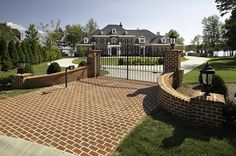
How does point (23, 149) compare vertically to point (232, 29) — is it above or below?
below

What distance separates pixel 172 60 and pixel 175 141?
19.3ft

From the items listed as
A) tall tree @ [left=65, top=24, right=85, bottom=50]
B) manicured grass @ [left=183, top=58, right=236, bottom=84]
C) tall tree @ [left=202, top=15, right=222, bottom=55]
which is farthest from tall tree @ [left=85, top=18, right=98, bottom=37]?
manicured grass @ [left=183, top=58, right=236, bottom=84]

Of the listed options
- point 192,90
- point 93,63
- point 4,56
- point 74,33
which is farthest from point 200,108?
point 74,33

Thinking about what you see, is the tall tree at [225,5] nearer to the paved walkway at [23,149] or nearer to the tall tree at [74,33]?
the paved walkway at [23,149]

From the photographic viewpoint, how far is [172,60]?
32.9 ft

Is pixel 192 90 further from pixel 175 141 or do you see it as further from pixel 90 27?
pixel 90 27

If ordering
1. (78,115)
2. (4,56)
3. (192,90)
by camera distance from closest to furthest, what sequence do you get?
(78,115) < (192,90) < (4,56)

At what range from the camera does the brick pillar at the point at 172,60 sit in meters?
9.91

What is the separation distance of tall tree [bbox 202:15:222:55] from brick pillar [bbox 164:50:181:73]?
218ft

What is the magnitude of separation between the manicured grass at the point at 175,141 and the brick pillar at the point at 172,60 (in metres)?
4.71

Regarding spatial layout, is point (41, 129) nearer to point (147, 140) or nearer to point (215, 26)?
point (147, 140)

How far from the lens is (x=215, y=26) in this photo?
71.9 meters

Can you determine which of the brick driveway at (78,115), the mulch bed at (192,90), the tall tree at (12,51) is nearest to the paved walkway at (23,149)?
the brick driveway at (78,115)

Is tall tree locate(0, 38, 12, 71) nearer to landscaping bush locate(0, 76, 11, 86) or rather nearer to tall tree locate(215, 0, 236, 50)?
landscaping bush locate(0, 76, 11, 86)
